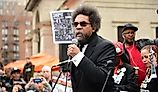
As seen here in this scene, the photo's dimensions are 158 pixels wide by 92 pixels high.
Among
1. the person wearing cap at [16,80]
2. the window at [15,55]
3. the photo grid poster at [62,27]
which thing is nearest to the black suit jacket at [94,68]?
the photo grid poster at [62,27]

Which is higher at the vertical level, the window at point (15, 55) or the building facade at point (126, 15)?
the building facade at point (126, 15)

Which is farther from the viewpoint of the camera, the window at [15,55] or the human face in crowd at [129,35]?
the window at [15,55]

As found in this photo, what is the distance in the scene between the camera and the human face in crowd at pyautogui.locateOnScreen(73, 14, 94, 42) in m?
4.45

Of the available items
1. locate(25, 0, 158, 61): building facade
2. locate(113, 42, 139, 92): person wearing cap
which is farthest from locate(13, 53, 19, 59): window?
locate(113, 42, 139, 92): person wearing cap

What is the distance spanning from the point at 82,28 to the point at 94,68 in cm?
46

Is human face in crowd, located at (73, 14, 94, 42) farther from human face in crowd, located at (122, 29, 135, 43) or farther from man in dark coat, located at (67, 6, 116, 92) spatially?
human face in crowd, located at (122, 29, 135, 43)

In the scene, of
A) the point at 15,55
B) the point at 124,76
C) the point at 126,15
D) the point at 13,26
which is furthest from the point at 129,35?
the point at 15,55

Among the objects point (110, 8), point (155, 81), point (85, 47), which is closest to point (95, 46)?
point (85, 47)

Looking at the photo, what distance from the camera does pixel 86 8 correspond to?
457 cm

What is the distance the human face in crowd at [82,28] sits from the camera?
445cm

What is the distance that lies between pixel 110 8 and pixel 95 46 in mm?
16838

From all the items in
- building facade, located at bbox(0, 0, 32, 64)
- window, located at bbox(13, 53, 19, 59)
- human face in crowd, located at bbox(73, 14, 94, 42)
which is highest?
human face in crowd, located at bbox(73, 14, 94, 42)

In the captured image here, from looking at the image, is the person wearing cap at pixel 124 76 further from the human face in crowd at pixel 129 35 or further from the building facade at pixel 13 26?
the building facade at pixel 13 26

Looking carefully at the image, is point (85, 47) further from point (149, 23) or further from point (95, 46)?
point (149, 23)
